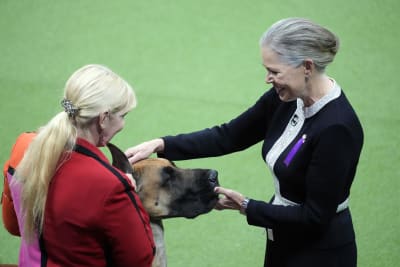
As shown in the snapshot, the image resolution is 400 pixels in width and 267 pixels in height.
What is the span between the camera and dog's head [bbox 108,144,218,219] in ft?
9.12

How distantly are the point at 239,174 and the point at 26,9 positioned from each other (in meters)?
3.44

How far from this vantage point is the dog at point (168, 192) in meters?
2.78

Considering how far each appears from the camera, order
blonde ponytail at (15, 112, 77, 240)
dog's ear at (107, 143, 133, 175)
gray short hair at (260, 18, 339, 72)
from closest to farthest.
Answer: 1. blonde ponytail at (15, 112, 77, 240)
2. gray short hair at (260, 18, 339, 72)
3. dog's ear at (107, 143, 133, 175)

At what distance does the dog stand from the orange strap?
0.57 m

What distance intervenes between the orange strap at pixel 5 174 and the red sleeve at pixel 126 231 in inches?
15.8

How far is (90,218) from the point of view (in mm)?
2014

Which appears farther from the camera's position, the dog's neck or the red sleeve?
the dog's neck

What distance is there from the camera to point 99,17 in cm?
670

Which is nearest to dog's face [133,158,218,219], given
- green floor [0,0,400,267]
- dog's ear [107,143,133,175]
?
dog's ear [107,143,133,175]

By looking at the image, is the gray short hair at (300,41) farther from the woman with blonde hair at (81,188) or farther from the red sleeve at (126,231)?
the red sleeve at (126,231)

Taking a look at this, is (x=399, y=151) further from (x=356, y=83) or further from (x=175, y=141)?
(x=175, y=141)

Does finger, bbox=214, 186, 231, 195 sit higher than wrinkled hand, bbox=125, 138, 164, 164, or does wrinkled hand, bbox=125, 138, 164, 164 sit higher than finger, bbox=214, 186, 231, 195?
wrinkled hand, bbox=125, 138, 164, 164

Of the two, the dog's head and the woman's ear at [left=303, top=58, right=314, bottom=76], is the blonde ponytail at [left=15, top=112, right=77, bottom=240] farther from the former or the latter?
the woman's ear at [left=303, top=58, right=314, bottom=76]

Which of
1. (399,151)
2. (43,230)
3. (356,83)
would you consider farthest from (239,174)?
(43,230)
